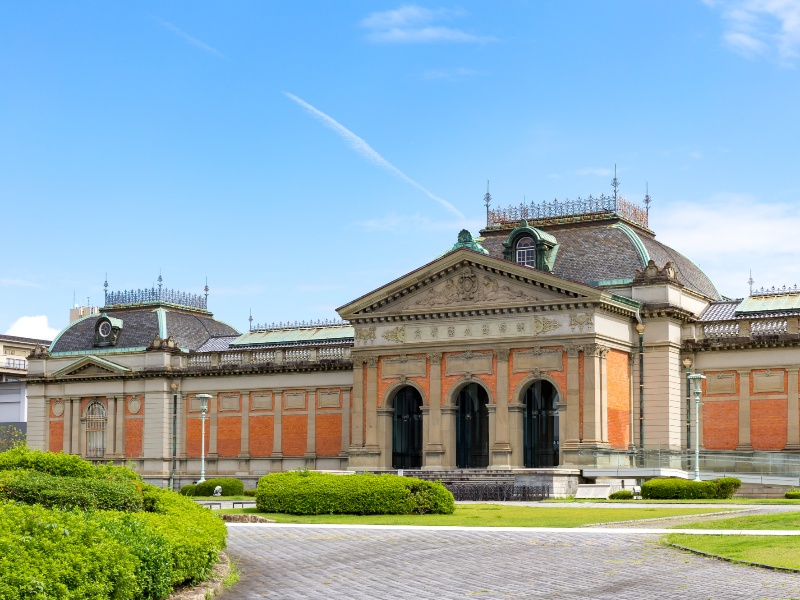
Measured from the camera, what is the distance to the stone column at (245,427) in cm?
7431

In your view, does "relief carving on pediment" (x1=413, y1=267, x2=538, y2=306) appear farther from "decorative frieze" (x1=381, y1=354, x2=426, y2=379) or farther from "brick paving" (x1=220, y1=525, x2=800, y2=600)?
"brick paving" (x1=220, y1=525, x2=800, y2=600)

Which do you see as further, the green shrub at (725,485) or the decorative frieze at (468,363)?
the decorative frieze at (468,363)

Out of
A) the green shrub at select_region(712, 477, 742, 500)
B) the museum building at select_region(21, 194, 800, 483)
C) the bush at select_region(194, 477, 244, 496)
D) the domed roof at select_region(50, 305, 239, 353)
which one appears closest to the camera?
the green shrub at select_region(712, 477, 742, 500)

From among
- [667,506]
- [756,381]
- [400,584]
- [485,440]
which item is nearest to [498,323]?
[485,440]

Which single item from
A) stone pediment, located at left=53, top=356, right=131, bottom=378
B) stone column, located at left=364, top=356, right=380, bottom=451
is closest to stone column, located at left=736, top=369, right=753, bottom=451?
stone column, located at left=364, top=356, right=380, bottom=451

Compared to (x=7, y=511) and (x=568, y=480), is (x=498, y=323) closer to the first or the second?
(x=568, y=480)

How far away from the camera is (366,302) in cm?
6419

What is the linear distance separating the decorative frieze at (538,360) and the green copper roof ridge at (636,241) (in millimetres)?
7518

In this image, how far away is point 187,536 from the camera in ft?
70.2

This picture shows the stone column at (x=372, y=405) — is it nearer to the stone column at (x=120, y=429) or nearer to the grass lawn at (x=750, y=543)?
the stone column at (x=120, y=429)

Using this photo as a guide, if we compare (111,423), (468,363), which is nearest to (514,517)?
(468,363)

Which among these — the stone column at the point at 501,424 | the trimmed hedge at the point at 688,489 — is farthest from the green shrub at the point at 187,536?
the stone column at the point at 501,424

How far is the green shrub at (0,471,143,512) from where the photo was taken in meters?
24.6

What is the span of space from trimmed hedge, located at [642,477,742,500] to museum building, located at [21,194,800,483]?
868cm
